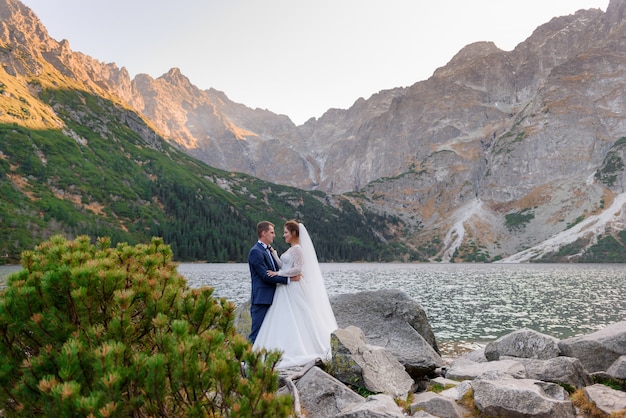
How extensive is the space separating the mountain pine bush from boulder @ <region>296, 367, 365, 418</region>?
4.20 m

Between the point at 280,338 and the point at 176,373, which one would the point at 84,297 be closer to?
the point at 176,373

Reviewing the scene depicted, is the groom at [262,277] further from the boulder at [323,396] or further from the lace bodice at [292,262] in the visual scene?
the boulder at [323,396]

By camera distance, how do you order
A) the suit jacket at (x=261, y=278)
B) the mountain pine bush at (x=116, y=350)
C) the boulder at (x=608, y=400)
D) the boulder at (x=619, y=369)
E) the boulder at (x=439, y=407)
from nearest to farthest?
1. the mountain pine bush at (x=116, y=350)
2. the boulder at (x=439, y=407)
3. the boulder at (x=608, y=400)
4. the suit jacket at (x=261, y=278)
5. the boulder at (x=619, y=369)

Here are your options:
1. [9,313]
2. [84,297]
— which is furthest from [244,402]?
[9,313]

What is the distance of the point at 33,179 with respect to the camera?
656 ft

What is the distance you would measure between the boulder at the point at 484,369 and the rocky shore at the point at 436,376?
3 centimetres

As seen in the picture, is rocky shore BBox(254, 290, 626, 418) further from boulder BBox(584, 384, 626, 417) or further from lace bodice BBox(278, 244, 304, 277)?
lace bodice BBox(278, 244, 304, 277)

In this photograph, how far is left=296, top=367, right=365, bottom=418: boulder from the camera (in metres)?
9.58

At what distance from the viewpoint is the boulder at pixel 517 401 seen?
31.5 feet

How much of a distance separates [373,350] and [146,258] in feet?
26.5

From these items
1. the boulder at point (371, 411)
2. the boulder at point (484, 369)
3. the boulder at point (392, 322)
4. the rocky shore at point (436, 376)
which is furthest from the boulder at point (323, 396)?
the boulder at point (484, 369)

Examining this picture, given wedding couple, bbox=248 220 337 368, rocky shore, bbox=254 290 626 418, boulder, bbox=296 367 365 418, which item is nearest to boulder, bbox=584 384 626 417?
rocky shore, bbox=254 290 626 418

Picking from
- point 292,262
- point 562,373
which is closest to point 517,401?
point 562,373

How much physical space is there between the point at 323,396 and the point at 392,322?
858 cm
